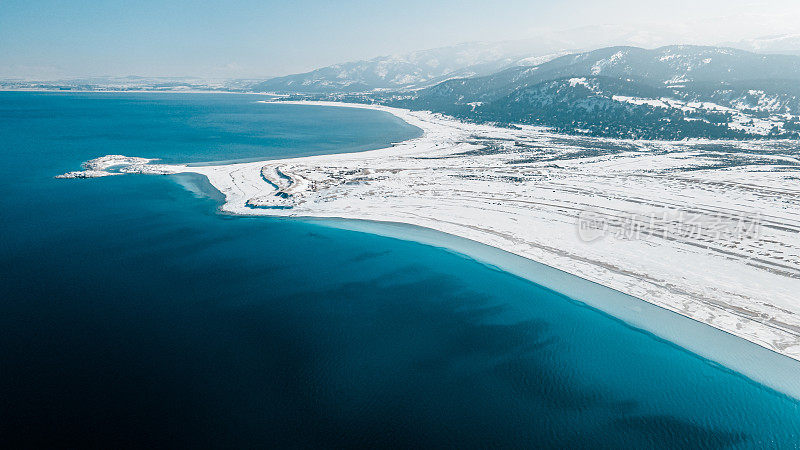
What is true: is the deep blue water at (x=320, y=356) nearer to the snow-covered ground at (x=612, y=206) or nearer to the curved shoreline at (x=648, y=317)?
the curved shoreline at (x=648, y=317)

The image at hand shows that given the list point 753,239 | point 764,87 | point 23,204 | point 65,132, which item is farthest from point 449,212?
point 764,87

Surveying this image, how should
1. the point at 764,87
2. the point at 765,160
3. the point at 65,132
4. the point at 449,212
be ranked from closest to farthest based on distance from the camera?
1. the point at 449,212
2. the point at 765,160
3. the point at 65,132
4. the point at 764,87

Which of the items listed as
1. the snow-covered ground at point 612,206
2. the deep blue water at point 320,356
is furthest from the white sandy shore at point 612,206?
the deep blue water at point 320,356

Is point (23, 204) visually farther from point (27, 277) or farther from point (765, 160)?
point (765, 160)

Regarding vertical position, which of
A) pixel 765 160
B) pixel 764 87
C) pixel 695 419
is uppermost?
pixel 764 87

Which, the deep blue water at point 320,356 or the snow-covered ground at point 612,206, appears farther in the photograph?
the snow-covered ground at point 612,206

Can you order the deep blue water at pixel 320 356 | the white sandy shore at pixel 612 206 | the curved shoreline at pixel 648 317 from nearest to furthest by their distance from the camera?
the deep blue water at pixel 320 356, the curved shoreline at pixel 648 317, the white sandy shore at pixel 612 206
